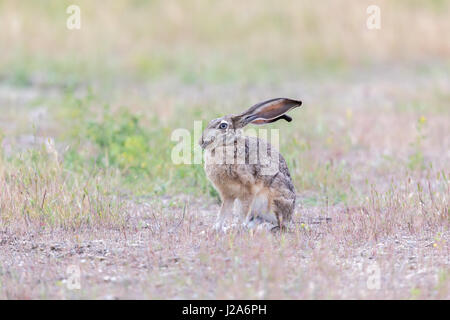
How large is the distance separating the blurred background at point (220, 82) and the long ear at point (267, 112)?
66.8 inches

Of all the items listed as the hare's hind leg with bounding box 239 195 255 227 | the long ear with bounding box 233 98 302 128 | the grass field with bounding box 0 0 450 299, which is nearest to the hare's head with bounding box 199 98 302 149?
the long ear with bounding box 233 98 302 128

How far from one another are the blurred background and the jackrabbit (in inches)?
57.7

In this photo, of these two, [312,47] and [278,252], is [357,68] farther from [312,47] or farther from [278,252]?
[278,252]

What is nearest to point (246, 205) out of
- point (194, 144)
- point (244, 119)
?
point (244, 119)

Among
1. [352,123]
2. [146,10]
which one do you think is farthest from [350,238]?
[146,10]

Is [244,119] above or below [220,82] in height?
below

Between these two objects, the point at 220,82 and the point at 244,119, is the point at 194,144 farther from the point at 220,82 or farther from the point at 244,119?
the point at 220,82

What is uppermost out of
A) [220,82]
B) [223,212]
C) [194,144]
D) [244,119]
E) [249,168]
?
[220,82]

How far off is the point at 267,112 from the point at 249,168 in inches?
20.0

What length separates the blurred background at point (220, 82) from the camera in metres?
9.20

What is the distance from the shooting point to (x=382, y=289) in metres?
5.09

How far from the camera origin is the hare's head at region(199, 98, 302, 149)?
6.49 metres

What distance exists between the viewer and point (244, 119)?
661cm

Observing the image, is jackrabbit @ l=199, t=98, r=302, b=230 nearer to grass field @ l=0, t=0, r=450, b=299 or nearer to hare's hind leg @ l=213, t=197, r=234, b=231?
hare's hind leg @ l=213, t=197, r=234, b=231
